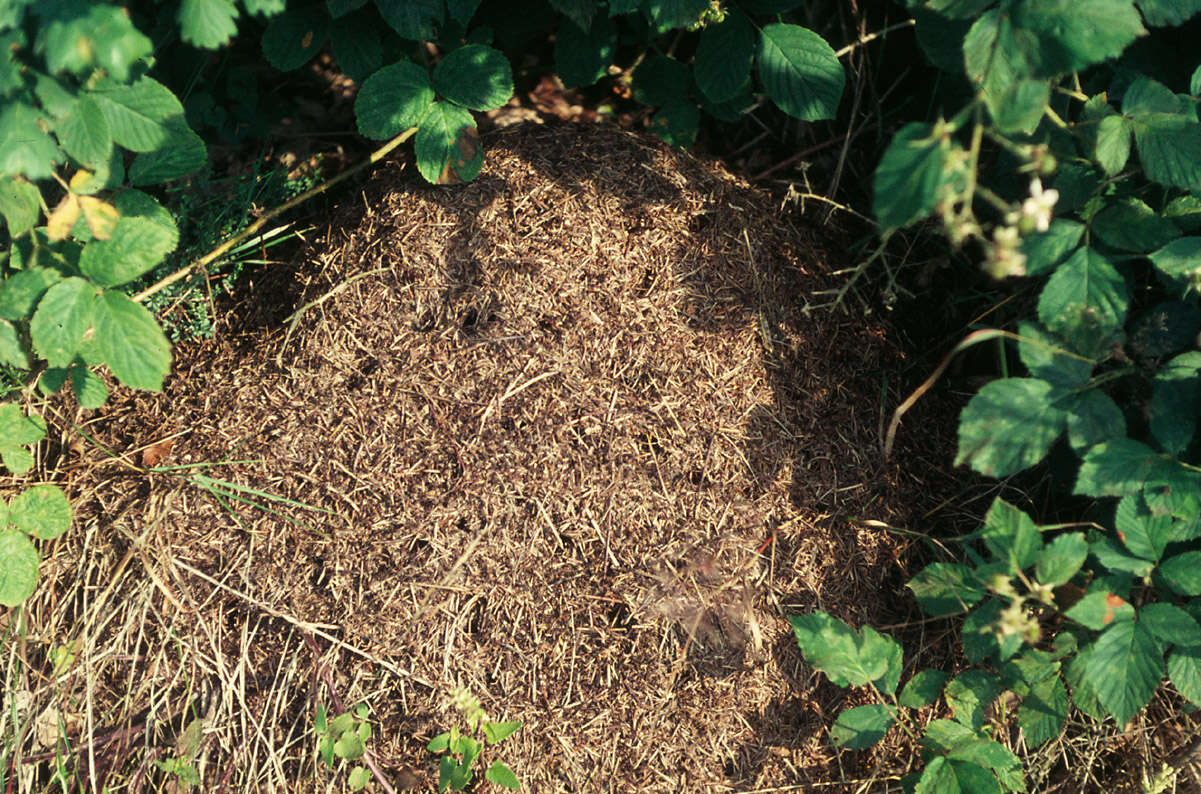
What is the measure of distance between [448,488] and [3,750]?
1201 millimetres

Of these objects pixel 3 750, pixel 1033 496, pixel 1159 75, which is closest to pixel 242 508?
pixel 3 750

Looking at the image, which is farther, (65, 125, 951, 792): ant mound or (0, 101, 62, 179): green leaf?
(65, 125, 951, 792): ant mound

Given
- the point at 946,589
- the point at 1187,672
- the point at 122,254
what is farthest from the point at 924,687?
the point at 122,254

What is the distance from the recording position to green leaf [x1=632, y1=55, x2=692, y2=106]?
6.92 ft

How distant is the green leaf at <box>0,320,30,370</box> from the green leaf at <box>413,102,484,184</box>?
928 millimetres

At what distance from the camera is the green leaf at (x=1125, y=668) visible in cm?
156

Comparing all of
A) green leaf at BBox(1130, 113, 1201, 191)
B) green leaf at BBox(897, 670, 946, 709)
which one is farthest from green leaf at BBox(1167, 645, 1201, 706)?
green leaf at BBox(1130, 113, 1201, 191)

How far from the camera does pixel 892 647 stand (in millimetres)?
→ 1738

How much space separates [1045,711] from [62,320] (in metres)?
2.12

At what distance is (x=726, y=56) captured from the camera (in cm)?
191

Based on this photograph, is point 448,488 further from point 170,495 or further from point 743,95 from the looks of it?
point 743,95

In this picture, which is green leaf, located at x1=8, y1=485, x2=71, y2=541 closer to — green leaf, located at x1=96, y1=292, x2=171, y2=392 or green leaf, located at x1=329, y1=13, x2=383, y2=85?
green leaf, located at x1=96, y1=292, x2=171, y2=392

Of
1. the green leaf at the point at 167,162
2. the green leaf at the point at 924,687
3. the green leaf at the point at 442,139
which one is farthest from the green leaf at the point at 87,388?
the green leaf at the point at 924,687

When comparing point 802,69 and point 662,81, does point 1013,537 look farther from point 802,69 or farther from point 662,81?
point 662,81
